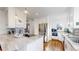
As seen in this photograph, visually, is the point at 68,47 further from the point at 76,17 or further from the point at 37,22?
the point at 37,22

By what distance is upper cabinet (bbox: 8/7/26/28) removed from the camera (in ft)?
4.91

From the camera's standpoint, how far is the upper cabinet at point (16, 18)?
4.91 ft

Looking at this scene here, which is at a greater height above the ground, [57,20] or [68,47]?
[57,20]

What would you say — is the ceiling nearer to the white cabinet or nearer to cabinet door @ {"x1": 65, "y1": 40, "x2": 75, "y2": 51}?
the white cabinet

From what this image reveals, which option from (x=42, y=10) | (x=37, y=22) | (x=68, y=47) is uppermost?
(x=42, y=10)

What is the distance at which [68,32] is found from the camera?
147 centimetres

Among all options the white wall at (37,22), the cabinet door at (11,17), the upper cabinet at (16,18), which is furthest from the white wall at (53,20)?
the cabinet door at (11,17)

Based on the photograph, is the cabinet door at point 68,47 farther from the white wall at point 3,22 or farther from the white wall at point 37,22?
the white wall at point 3,22

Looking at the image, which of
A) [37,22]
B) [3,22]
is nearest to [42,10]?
[37,22]

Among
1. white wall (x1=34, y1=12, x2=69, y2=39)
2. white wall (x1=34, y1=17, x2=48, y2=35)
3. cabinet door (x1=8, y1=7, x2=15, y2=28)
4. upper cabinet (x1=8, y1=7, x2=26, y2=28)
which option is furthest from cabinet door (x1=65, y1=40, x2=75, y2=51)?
cabinet door (x1=8, y1=7, x2=15, y2=28)

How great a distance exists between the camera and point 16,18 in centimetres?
152

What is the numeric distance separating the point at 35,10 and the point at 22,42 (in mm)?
448
